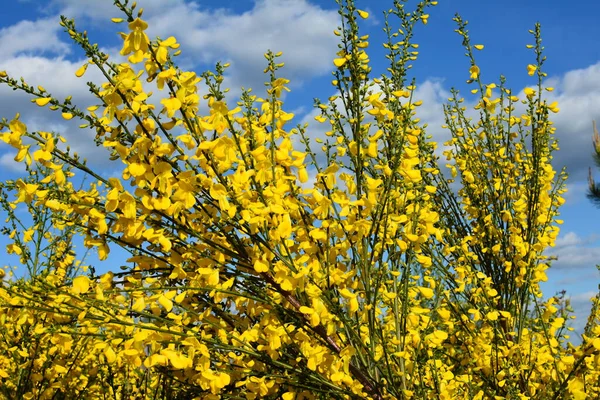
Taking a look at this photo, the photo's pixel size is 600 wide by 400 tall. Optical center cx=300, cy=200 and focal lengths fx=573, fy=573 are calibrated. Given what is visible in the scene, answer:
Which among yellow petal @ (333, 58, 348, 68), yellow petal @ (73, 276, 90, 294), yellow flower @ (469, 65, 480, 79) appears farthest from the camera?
yellow flower @ (469, 65, 480, 79)

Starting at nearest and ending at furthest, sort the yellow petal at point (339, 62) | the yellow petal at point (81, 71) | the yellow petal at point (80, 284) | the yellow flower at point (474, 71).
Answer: the yellow petal at point (81, 71) < the yellow petal at point (80, 284) < the yellow petal at point (339, 62) < the yellow flower at point (474, 71)

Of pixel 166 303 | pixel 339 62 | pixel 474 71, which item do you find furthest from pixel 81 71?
pixel 474 71

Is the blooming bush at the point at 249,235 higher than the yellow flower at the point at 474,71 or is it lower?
lower

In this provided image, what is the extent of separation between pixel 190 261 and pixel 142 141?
568mm

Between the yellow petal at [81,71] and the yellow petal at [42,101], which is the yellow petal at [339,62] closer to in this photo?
the yellow petal at [81,71]

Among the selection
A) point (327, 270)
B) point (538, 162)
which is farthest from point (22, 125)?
point (538, 162)

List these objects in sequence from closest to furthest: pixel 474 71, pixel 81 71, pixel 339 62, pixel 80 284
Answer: pixel 81 71 → pixel 80 284 → pixel 339 62 → pixel 474 71

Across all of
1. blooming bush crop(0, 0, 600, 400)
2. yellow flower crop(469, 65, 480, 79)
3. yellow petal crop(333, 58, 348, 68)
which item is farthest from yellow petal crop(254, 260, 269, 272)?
yellow flower crop(469, 65, 480, 79)

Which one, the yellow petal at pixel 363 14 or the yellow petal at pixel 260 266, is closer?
the yellow petal at pixel 260 266

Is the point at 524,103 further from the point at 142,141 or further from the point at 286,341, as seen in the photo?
the point at 142,141

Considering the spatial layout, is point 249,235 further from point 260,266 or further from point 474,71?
point 474,71

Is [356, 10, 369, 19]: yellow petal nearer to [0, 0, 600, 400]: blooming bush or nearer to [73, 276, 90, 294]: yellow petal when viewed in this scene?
[0, 0, 600, 400]: blooming bush

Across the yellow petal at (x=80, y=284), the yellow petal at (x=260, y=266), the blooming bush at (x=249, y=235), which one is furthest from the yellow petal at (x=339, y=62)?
the yellow petal at (x=80, y=284)

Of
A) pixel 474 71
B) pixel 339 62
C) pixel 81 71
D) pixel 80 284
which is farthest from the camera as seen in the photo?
pixel 474 71
